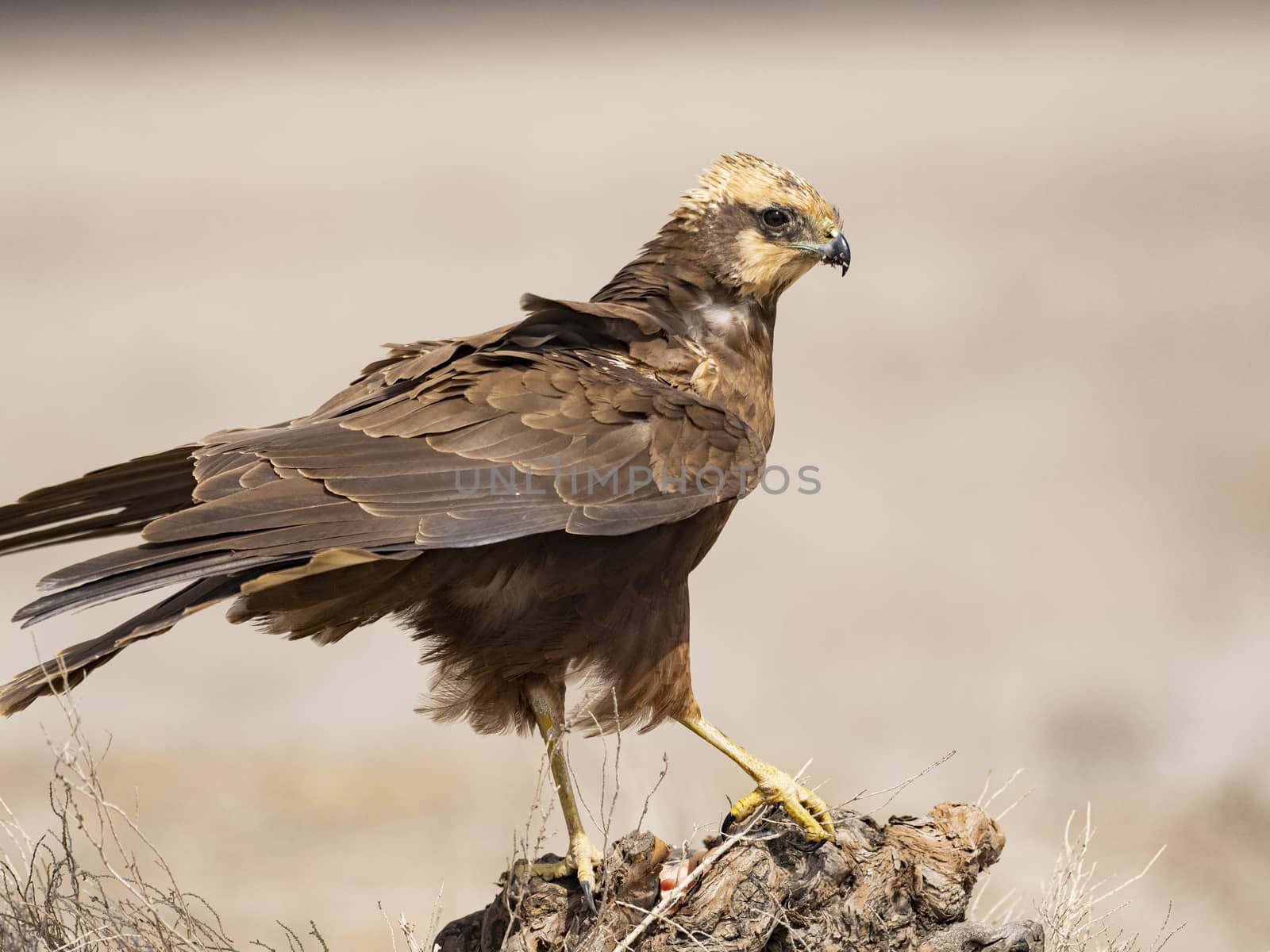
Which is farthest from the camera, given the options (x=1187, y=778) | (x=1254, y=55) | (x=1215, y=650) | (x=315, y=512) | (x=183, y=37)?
(x=183, y=37)

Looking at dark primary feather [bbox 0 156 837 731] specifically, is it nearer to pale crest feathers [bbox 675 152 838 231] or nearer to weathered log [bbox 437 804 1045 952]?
pale crest feathers [bbox 675 152 838 231]

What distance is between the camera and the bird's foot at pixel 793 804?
13.1ft

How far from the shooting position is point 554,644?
3875 mm

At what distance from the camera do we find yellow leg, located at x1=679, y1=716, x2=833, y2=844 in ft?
13.1

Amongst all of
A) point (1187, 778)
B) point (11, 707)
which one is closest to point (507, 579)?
point (11, 707)

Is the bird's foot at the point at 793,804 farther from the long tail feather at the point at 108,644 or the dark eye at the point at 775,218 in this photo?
the dark eye at the point at 775,218

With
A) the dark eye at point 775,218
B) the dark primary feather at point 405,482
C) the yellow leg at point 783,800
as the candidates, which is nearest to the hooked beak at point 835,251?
the dark eye at point 775,218

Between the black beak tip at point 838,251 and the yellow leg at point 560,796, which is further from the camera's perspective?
the black beak tip at point 838,251

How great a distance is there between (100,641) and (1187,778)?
24.1 ft

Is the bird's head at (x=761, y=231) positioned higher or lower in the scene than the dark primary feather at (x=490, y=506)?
higher

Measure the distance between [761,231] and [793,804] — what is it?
1838mm

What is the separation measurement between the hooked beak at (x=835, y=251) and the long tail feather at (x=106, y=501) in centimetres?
208

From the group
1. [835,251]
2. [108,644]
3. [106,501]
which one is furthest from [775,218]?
[108,644]

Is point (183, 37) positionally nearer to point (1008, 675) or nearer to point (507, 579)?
point (1008, 675)
